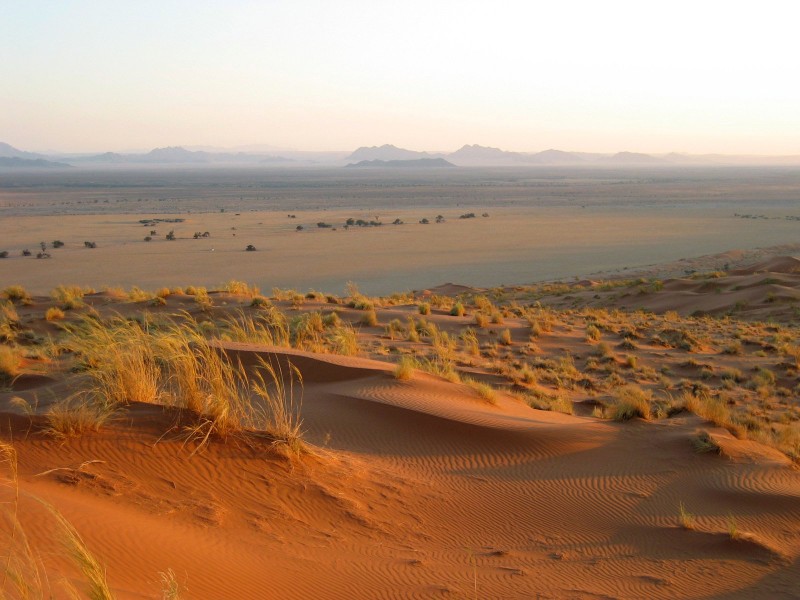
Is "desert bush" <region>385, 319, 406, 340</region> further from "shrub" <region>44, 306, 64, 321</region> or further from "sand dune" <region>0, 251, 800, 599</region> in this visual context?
"shrub" <region>44, 306, 64, 321</region>

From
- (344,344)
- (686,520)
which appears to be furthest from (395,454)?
(344,344)

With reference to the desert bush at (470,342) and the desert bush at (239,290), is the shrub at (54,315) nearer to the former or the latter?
the desert bush at (239,290)

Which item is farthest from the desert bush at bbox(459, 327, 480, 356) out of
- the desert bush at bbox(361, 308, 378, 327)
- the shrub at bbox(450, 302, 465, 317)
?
the shrub at bbox(450, 302, 465, 317)

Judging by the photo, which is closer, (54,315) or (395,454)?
(395,454)

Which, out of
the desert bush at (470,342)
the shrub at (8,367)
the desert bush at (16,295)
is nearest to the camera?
the shrub at (8,367)

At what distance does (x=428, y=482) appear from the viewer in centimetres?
748

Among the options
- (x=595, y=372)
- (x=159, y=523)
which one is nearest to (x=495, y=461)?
(x=159, y=523)

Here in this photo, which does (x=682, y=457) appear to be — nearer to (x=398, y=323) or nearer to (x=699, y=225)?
(x=398, y=323)

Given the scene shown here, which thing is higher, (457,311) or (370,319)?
(370,319)

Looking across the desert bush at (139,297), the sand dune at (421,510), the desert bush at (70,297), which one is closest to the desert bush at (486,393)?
the sand dune at (421,510)

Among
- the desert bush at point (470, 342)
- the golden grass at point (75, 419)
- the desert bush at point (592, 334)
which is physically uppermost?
the golden grass at point (75, 419)

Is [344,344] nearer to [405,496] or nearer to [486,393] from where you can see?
[486,393]

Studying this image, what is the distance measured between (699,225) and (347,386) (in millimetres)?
58865

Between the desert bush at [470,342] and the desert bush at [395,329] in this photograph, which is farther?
the desert bush at [395,329]
